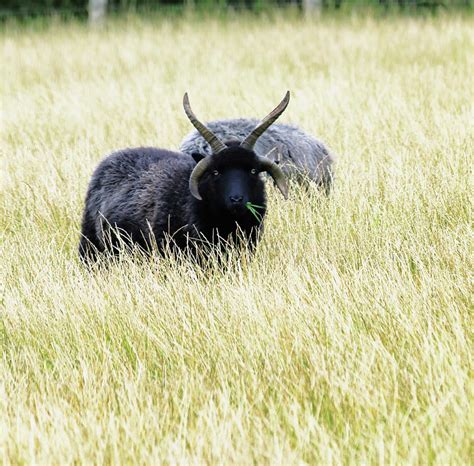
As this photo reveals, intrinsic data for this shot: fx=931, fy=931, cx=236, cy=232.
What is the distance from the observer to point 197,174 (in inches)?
235

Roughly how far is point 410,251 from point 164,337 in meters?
1.75

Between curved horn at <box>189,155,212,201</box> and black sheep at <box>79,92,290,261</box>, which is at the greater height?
curved horn at <box>189,155,212,201</box>

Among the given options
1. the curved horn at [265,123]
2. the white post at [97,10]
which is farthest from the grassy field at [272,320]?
the white post at [97,10]

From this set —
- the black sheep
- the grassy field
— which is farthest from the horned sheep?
the black sheep

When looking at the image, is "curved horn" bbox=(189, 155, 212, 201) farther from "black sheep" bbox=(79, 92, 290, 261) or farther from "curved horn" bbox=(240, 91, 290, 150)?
"curved horn" bbox=(240, 91, 290, 150)

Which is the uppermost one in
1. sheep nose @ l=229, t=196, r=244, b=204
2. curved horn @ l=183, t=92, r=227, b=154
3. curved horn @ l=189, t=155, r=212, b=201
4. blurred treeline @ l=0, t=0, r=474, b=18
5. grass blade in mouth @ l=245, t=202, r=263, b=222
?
curved horn @ l=183, t=92, r=227, b=154

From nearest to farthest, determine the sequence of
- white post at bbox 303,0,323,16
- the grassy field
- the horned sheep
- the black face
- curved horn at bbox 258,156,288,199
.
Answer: the grassy field, the black face, curved horn at bbox 258,156,288,199, the horned sheep, white post at bbox 303,0,323,16

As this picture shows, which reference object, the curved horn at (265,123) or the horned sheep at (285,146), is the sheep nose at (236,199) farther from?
the horned sheep at (285,146)

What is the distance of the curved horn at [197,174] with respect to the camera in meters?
5.93

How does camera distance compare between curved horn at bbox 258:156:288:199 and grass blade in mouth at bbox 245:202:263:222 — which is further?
curved horn at bbox 258:156:288:199

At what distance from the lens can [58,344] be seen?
4.64 meters

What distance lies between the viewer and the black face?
584cm

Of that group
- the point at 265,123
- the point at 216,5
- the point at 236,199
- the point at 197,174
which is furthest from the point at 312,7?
the point at 236,199

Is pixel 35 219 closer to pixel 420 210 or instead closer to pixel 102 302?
pixel 102 302
